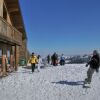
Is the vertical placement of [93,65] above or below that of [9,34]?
below

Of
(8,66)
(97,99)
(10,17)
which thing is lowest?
(97,99)

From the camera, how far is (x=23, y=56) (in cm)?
3747

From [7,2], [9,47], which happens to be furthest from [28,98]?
[7,2]

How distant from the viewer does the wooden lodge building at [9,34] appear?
20.4 m

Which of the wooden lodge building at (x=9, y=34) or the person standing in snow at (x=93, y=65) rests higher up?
the wooden lodge building at (x=9, y=34)

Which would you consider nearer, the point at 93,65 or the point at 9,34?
the point at 93,65

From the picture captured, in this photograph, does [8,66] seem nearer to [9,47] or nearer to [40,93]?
[9,47]

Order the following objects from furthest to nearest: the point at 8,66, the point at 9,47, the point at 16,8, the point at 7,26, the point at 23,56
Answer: the point at 23,56 < the point at 16,8 < the point at 9,47 < the point at 8,66 < the point at 7,26

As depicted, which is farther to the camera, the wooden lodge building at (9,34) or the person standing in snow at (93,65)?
the wooden lodge building at (9,34)

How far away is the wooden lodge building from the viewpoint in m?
20.4

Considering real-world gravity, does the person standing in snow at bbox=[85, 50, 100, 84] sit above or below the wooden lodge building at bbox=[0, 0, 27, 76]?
below

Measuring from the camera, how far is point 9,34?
72.5 ft

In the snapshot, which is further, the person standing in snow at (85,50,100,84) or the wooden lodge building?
the wooden lodge building

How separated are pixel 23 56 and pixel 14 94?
2497 cm
